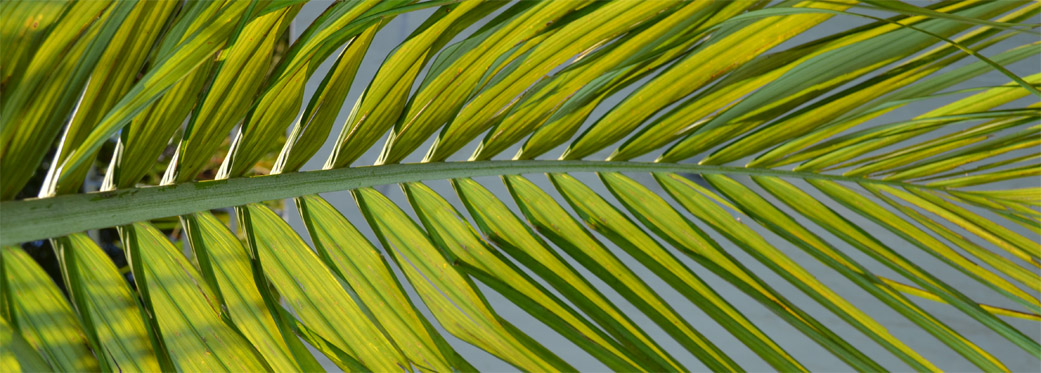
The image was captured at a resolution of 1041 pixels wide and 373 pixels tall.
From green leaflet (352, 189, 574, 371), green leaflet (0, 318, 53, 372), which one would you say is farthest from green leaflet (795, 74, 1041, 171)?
green leaflet (0, 318, 53, 372)

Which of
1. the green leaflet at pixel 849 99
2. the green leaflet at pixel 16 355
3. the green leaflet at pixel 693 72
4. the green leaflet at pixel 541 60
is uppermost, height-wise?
the green leaflet at pixel 541 60

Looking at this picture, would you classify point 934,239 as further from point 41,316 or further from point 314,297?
point 41,316

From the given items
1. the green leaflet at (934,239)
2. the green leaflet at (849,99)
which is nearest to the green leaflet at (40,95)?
the green leaflet at (849,99)

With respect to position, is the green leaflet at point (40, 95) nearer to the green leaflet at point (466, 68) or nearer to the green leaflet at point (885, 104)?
the green leaflet at point (466, 68)

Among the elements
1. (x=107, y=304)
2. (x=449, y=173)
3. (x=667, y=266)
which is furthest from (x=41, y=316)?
(x=667, y=266)

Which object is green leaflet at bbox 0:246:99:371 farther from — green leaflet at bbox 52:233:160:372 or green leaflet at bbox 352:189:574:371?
green leaflet at bbox 352:189:574:371

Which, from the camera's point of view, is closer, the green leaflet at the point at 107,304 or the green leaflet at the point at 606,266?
the green leaflet at the point at 107,304

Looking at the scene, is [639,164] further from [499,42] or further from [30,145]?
[30,145]

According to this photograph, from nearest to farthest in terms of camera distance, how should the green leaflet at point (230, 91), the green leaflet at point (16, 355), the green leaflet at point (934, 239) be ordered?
the green leaflet at point (16, 355)
the green leaflet at point (230, 91)
the green leaflet at point (934, 239)
